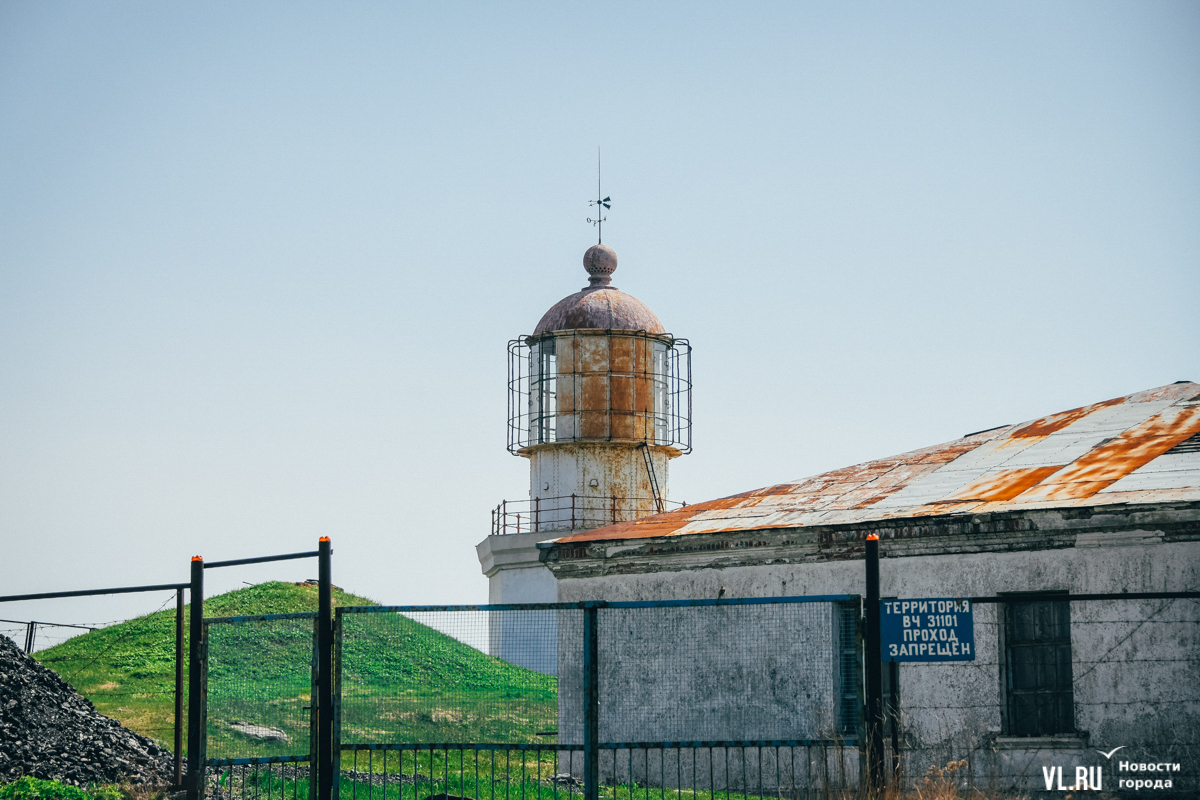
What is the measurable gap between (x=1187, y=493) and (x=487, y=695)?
22.4 ft

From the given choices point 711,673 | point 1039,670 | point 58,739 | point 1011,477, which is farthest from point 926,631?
point 58,739

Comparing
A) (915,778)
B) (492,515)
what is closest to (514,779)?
(915,778)

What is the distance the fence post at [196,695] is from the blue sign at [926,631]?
519cm

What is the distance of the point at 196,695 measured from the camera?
10961mm

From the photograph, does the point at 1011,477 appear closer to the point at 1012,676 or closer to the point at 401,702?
the point at 1012,676

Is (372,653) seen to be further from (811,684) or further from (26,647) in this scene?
(811,684)

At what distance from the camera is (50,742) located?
43.9 ft

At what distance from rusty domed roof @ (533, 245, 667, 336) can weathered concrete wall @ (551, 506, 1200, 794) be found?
1674 centimetres

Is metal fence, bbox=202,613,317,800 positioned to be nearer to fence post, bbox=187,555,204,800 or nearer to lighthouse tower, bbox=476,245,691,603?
fence post, bbox=187,555,204,800

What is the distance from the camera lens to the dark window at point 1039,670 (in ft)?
44.2

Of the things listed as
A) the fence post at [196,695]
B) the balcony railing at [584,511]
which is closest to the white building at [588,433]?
the balcony railing at [584,511]

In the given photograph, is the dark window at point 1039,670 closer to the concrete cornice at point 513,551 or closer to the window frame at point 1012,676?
the window frame at point 1012,676

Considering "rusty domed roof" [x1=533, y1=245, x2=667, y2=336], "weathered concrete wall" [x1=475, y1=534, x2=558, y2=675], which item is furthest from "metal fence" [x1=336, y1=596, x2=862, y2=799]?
"rusty domed roof" [x1=533, y1=245, x2=667, y2=336]

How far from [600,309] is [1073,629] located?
19321mm
